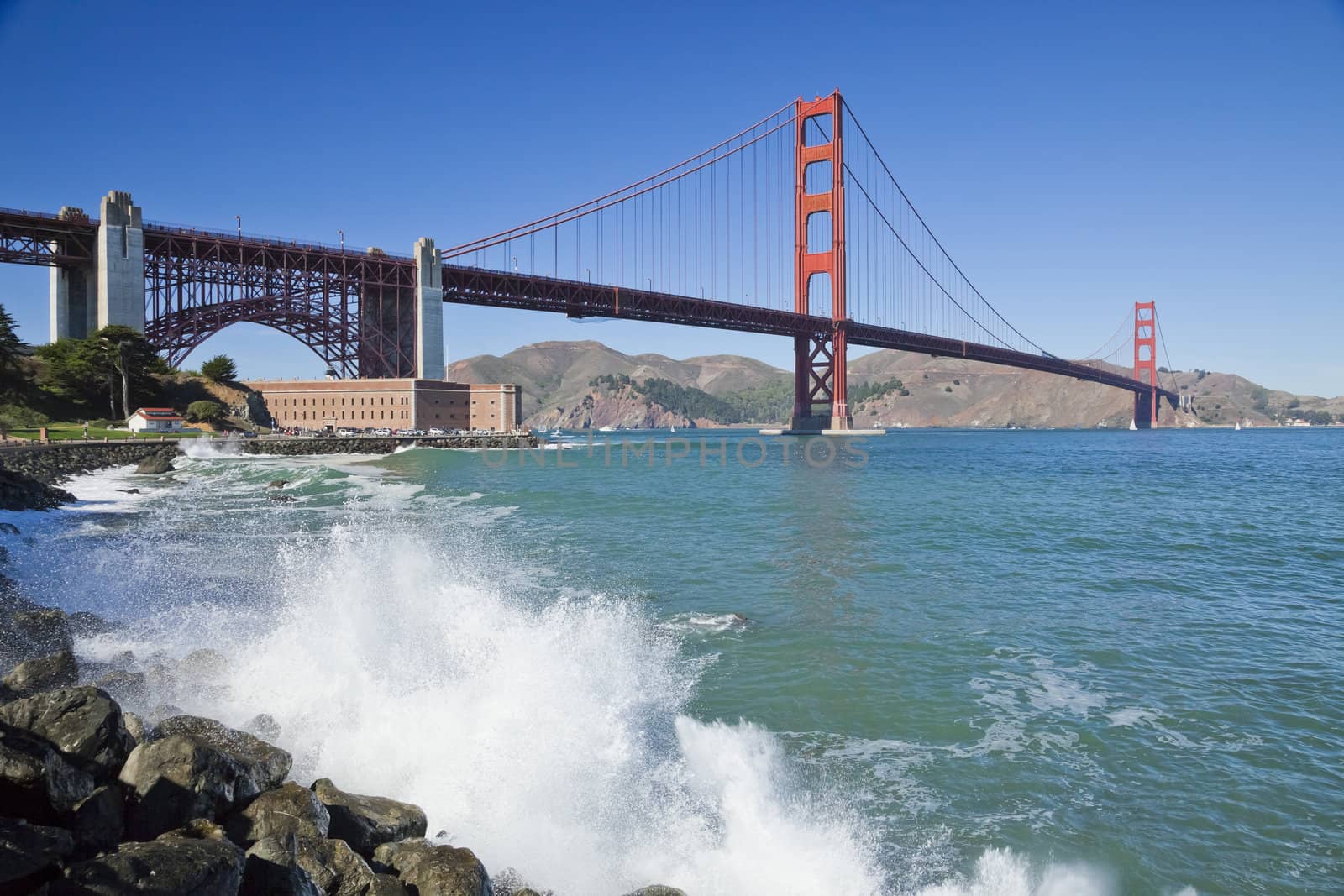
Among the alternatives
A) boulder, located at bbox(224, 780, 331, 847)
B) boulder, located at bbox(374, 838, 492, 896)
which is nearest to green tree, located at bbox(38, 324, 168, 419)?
boulder, located at bbox(224, 780, 331, 847)

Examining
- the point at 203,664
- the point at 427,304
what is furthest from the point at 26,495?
the point at 427,304

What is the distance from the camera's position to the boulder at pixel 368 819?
5.12 metres

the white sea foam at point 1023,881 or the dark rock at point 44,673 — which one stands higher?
the dark rock at point 44,673

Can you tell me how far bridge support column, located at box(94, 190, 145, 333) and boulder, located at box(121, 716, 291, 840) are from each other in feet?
208

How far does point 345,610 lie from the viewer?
36.1 ft

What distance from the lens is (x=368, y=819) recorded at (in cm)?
529

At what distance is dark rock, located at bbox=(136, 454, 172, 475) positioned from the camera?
36344 millimetres

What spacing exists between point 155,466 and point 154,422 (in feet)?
55.5

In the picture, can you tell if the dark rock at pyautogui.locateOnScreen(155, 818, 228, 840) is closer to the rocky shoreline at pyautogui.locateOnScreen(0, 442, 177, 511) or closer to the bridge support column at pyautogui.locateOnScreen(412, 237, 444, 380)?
A: the rocky shoreline at pyautogui.locateOnScreen(0, 442, 177, 511)

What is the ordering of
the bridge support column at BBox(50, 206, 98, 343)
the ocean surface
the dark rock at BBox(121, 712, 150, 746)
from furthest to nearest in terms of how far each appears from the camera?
the bridge support column at BBox(50, 206, 98, 343) < the ocean surface < the dark rock at BBox(121, 712, 150, 746)

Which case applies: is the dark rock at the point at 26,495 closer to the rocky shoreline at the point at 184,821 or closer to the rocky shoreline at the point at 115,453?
the rocky shoreline at the point at 115,453

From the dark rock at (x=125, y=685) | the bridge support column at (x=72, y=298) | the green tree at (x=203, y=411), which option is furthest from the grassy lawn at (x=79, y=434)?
the dark rock at (x=125, y=685)

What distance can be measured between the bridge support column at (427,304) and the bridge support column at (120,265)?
20.5m

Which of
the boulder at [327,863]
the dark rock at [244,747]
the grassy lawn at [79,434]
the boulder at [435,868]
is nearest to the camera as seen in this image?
the boulder at [327,863]
